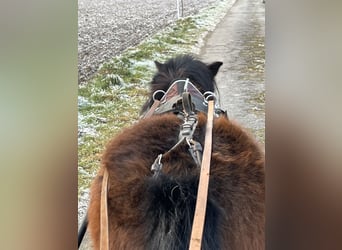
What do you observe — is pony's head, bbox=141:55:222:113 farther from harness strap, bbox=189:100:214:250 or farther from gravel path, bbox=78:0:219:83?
harness strap, bbox=189:100:214:250

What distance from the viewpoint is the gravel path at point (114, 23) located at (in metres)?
0.97

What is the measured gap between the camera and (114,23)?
0.99 metres

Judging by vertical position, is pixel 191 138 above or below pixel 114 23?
below

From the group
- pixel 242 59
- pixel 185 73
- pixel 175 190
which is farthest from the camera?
pixel 185 73

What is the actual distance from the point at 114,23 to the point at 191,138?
0.34 meters

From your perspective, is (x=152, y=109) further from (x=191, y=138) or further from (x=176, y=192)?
(x=176, y=192)

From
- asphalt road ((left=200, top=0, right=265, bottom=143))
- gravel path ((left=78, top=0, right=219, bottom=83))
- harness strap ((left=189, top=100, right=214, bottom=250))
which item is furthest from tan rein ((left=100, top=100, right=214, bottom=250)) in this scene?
gravel path ((left=78, top=0, right=219, bottom=83))

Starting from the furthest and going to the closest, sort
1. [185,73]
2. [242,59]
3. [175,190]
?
1. [185,73]
2. [242,59]
3. [175,190]

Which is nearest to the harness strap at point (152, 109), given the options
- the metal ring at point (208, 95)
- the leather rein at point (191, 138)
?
the leather rein at point (191, 138)

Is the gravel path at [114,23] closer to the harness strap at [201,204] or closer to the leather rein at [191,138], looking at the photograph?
the leather rein at [191,138]

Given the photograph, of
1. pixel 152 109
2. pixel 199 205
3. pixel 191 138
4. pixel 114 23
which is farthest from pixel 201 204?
pixel 114 23
